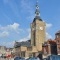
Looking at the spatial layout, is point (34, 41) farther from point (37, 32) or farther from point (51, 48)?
point (51, 48)

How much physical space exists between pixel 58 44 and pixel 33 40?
34.3m

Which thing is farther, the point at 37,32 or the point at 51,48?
the point at 37,32

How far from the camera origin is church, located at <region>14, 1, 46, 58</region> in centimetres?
11499

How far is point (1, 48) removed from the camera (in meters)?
148

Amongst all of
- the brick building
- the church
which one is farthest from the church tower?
the brick building

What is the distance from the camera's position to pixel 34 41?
12250 cm

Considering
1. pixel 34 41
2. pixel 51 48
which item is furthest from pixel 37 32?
pixel 51 48

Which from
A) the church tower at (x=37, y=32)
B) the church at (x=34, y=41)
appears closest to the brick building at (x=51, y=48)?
the church at (x=34, y=41)

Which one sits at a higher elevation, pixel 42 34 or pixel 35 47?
pixel 42 34

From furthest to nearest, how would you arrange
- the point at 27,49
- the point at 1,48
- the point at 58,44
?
the point at 1,48
the point at 27,49
the point at 58,44

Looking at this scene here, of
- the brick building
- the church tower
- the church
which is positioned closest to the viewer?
the brick building

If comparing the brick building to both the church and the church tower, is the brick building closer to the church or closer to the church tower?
the church

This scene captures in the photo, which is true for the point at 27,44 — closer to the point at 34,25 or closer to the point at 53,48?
the point at 34,25

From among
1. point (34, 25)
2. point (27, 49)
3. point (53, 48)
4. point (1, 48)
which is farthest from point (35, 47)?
point (1, 48)
